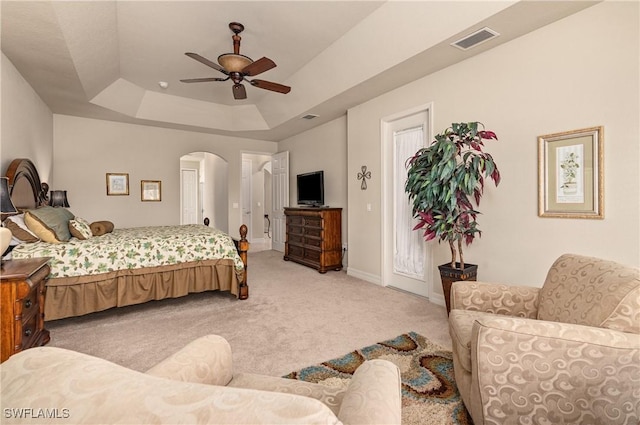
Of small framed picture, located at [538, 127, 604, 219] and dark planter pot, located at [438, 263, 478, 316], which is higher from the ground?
small framed picture, located at [538, 127, 604, 219]

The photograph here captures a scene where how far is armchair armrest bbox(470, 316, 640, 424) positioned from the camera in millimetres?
1220

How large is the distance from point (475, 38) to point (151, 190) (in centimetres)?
596

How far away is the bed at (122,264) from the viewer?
294 cm

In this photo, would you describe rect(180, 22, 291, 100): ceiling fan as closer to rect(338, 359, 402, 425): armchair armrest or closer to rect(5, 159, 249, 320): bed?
rect(5, 159, 249, 320): bed

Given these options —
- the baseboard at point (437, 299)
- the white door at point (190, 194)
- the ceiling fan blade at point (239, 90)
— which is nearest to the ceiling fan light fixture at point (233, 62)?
the ceiling fan blade at point (239, 90)

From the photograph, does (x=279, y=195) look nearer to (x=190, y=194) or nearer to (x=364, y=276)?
(x=364, y=276)

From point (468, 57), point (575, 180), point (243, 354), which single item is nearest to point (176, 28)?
point (468, 57)

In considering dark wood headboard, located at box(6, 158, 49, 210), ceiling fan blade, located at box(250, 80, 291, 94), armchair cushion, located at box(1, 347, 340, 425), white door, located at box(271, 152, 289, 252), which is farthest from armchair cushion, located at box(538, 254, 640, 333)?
white door, located at box(271, 152, 289, 252)

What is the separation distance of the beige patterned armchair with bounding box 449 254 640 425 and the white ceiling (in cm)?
Result: 230

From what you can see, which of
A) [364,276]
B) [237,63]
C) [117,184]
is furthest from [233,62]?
[117,184]

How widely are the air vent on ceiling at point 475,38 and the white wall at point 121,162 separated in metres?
5.32

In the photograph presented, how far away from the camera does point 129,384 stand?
1.69ft

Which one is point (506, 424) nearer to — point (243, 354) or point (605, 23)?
point (243, 354)

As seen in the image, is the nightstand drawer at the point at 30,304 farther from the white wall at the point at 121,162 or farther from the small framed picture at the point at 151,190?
the small framed picture at the point at 151,190
